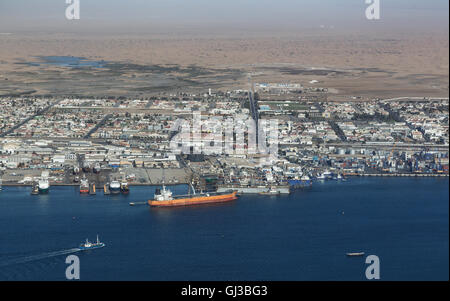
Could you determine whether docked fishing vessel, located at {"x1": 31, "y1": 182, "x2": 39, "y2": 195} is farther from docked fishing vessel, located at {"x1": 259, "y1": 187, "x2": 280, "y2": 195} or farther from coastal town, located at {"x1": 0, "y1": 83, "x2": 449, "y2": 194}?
docked fishing vessel, located at {"x1": 259, "y1": 187, "x2": 280, "y2": 195}

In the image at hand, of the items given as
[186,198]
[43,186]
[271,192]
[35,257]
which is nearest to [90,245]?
[35,257]

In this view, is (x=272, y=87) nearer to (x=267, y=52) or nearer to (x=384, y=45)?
(x=384, y=45)

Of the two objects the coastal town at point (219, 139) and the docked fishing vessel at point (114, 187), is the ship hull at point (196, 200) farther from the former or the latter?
the docked fishing vessel at point (114, 187)

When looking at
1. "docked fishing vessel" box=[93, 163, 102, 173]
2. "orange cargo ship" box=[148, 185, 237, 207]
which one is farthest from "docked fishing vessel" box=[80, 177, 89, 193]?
"orange cargo ship" box=[148, 185, 237, 207]

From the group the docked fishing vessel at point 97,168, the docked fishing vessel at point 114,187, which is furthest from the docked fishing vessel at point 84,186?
the docked fishing vessel at point 97,168

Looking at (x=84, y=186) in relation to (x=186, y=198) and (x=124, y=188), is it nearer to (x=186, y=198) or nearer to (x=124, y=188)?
(x=124, y=188)

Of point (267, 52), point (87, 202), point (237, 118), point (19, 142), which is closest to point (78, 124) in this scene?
point (19, 142)

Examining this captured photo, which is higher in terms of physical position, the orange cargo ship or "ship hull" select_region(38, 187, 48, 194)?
"ship hull" select_region(38, 187, 48, 194)
